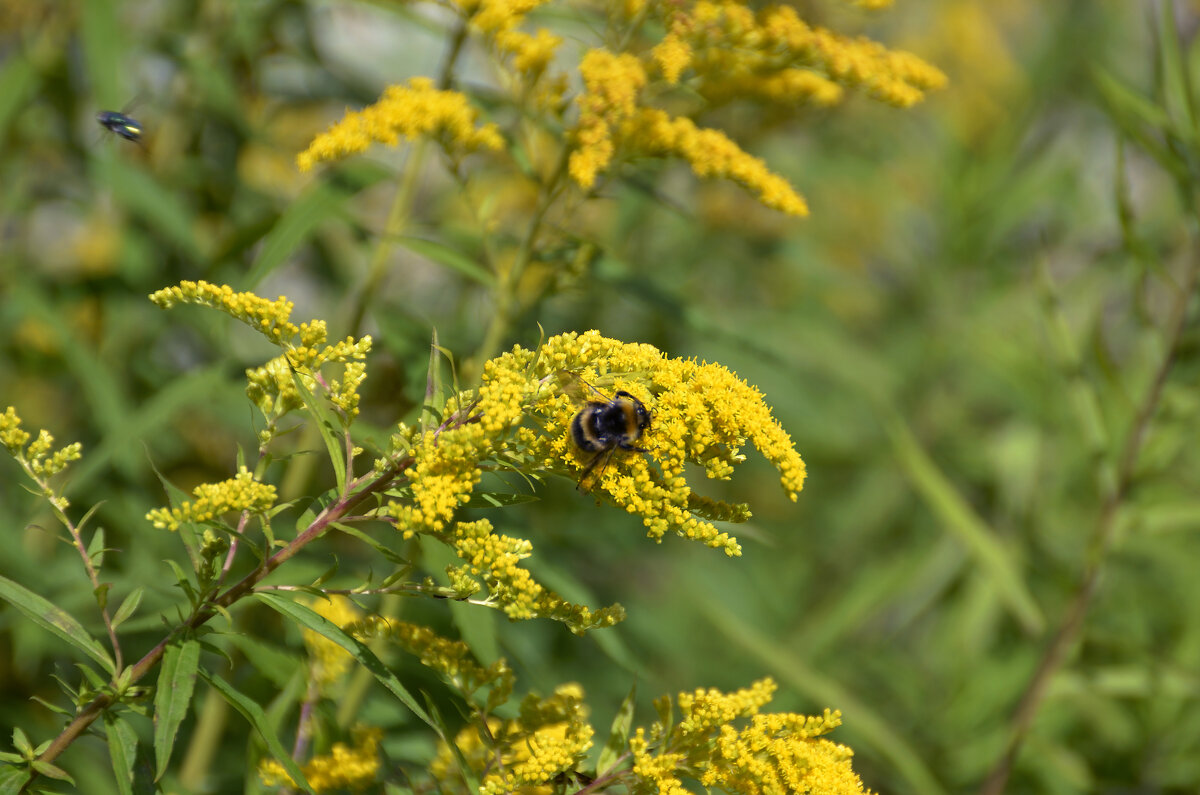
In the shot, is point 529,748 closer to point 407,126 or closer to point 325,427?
point 325,427

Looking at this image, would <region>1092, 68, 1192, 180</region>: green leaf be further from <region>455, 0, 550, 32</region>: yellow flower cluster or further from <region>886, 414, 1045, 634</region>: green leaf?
<region>455, 0, 550, 32</region>: yellow flower cluster

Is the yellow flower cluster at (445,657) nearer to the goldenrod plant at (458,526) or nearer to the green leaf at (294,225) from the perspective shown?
the goldenrod plant at (458,526)

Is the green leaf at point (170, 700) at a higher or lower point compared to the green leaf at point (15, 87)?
higher

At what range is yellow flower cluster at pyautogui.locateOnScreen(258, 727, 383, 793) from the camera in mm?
1397

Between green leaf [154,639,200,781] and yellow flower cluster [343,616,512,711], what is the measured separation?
0.25m

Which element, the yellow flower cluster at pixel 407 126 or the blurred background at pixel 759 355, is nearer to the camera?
the yellow flower cluster at pixel 407 126

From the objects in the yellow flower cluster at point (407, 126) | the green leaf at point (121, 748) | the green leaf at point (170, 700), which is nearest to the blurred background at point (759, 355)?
the yellow flower cluster at point (407, 126)

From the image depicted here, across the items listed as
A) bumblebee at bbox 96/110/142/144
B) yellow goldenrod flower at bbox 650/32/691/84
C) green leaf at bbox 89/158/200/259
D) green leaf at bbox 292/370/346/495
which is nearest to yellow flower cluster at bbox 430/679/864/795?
green leaf at bbox 292/370/346/495

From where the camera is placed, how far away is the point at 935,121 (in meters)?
4.54

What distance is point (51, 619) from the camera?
4.00 feet

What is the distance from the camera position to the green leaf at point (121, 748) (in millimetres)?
1147

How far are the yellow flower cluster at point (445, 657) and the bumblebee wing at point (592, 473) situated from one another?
0.98 feet

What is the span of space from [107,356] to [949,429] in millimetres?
3305

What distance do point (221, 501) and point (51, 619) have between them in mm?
292
